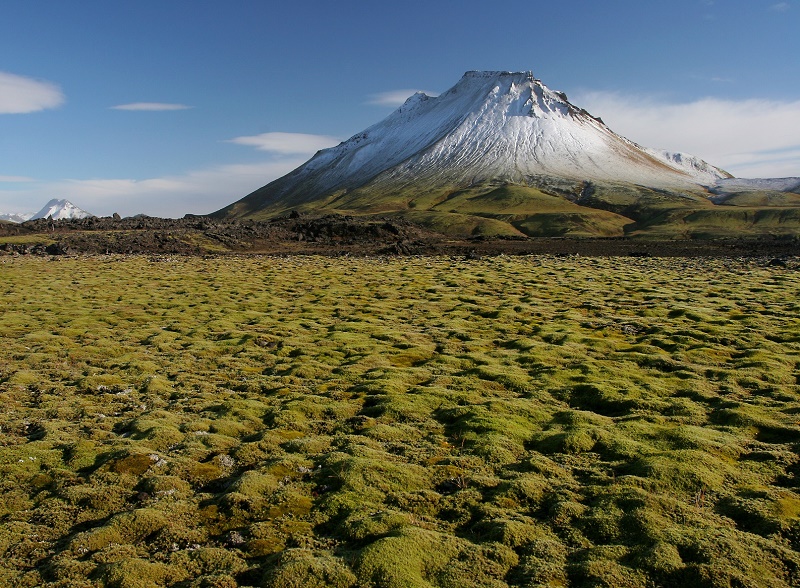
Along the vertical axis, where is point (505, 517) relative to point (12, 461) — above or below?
below

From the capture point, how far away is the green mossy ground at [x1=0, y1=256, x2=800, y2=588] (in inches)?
397

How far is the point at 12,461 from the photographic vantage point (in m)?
13.9

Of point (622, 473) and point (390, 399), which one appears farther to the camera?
point (390, 399)

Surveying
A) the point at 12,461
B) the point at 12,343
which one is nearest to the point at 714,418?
the point at 12,461

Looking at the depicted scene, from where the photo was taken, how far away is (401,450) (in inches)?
599

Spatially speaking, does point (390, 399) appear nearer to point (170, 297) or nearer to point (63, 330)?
point (63, 330)

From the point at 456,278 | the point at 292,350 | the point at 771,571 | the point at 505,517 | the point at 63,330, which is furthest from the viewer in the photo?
the point at 456,278

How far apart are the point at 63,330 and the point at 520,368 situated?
24.4 meters

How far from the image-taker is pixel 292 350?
2675 centimetres

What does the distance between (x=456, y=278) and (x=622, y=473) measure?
41.1 m

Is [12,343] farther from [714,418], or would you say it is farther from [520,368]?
[714,418]

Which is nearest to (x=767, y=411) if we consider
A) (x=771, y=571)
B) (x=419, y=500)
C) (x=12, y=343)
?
(x=771, y=571)

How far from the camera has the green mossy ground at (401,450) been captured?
10.1m

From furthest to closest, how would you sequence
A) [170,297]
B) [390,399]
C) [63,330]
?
1. [170,297]
2. [63,330]
3. [390,399]
